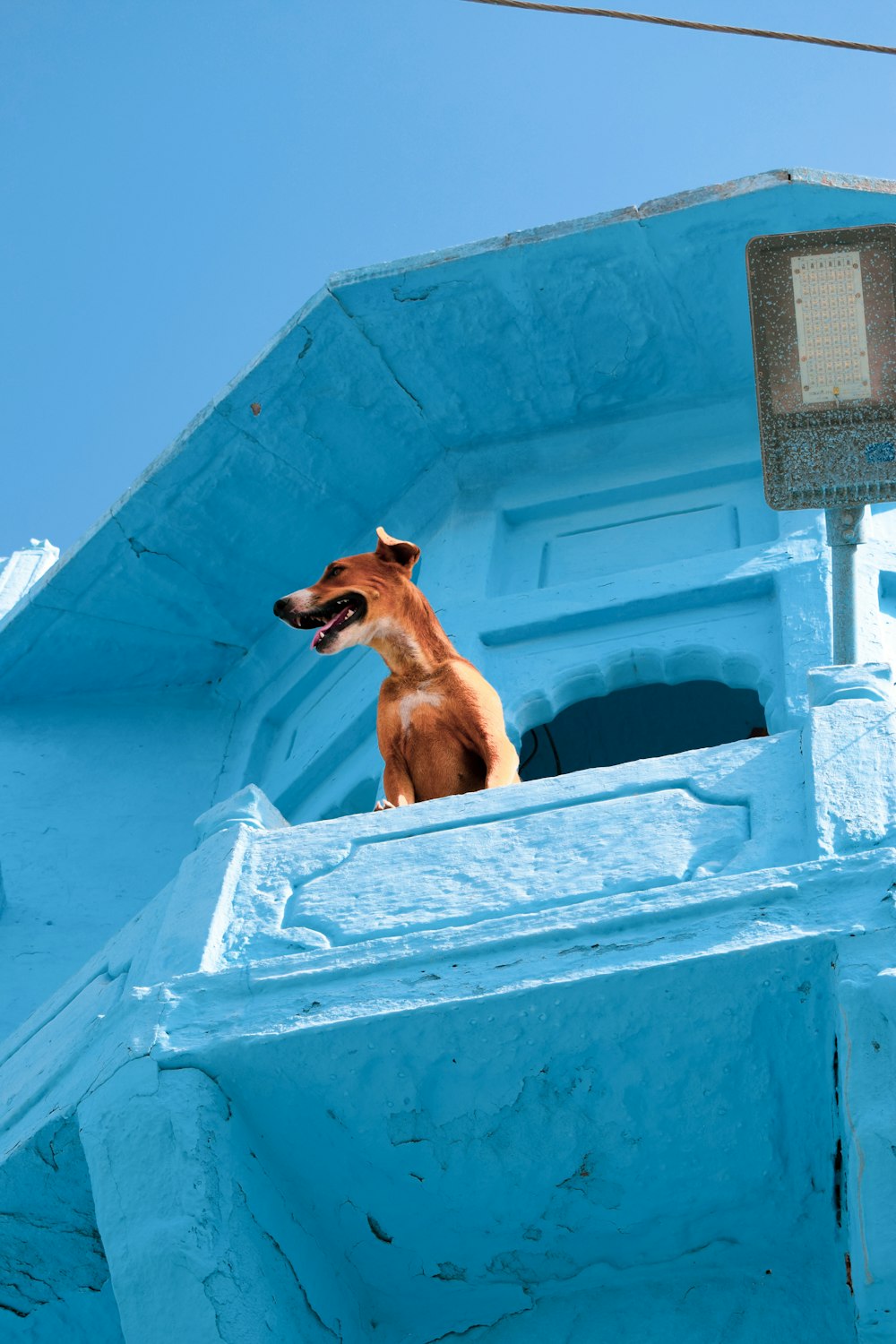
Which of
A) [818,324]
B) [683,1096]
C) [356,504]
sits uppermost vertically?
[356,504]

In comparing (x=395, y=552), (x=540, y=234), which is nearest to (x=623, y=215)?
(x=540, y=234)

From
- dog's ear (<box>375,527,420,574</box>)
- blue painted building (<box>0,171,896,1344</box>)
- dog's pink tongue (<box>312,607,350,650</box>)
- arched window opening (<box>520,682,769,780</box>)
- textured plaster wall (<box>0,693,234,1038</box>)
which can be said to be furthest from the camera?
arched window opening (<box>520,682,769,780</box>)

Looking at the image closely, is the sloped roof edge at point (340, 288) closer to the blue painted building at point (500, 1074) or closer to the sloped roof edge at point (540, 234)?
the sloped roof edge at point (540, 234)

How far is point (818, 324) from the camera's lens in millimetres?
4910

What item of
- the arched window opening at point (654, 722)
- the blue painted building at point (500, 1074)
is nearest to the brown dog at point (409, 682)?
the blue painted building at point (500, 1074)

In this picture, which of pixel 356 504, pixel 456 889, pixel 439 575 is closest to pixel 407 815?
pixel 456 889

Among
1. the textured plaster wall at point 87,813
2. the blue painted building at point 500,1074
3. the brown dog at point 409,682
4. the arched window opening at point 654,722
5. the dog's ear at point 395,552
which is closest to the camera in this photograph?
the blue painted building at point 500,1074

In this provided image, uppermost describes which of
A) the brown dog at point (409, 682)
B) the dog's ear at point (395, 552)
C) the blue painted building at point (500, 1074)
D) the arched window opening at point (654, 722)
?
the arched window opening at point (654, 722)

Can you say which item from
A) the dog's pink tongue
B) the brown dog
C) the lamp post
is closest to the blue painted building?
the lamp post

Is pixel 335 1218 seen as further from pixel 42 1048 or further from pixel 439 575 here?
pixel 439 575

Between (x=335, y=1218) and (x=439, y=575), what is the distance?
4278 millimetres

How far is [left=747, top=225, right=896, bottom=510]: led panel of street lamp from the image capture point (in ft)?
15.9

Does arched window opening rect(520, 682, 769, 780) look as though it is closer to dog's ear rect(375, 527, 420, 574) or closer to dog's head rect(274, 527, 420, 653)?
dog's ear rect(375, 527, 420, 574)

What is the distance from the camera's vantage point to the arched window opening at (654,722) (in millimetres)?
9586
